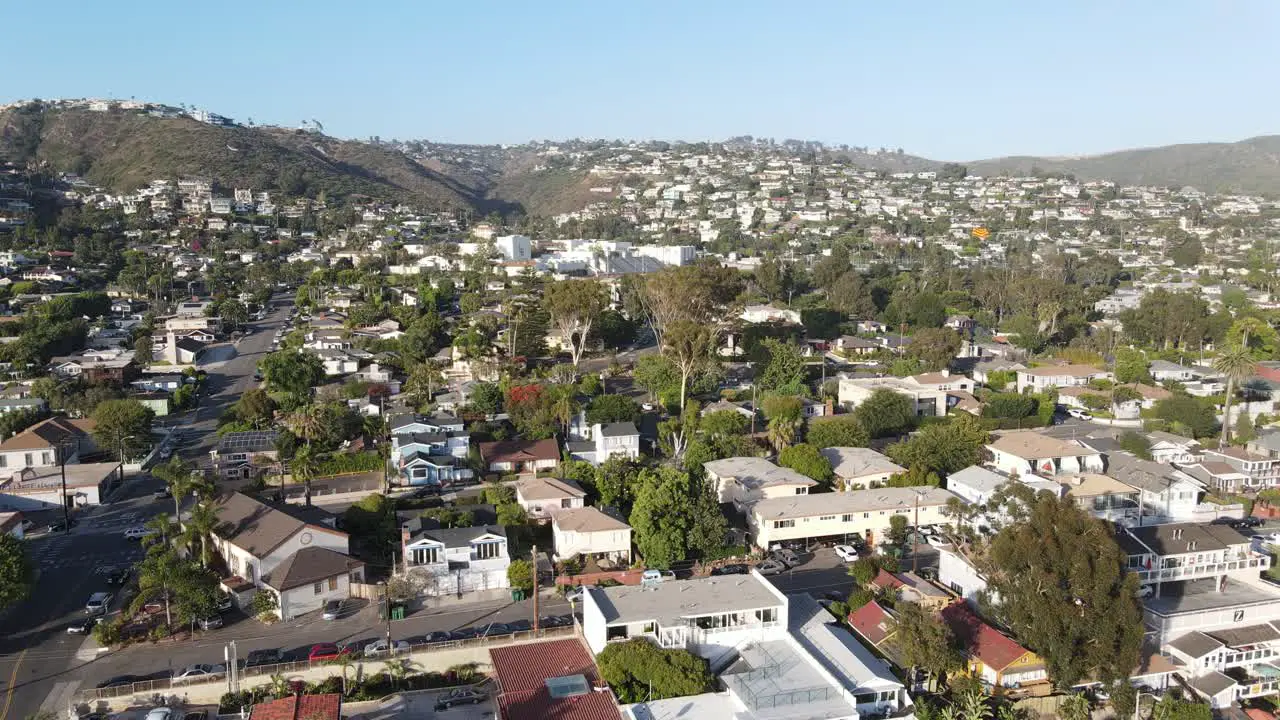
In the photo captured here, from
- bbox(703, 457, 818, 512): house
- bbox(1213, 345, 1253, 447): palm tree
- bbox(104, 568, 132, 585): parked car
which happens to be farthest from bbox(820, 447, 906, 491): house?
bbox(104, 568, 132, 585): parked car

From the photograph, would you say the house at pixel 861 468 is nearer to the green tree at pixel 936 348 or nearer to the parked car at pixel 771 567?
the parked car at pixel 771 567

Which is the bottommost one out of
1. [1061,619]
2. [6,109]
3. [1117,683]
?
[1117,683]

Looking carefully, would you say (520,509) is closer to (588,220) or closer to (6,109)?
(588,220)

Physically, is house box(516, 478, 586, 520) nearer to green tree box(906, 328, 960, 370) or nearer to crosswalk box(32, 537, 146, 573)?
crosswalk box(32, 537, 146, 573)

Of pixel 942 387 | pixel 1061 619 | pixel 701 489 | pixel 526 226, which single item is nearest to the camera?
pixel 1061 619

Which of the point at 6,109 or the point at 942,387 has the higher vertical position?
the point at 6,109

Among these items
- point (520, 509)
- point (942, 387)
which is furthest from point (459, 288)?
point (520, 509)

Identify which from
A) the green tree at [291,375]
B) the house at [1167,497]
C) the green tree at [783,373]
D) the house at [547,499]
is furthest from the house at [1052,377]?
the green tree at [291,375]

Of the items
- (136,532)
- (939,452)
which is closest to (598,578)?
(939,452)
